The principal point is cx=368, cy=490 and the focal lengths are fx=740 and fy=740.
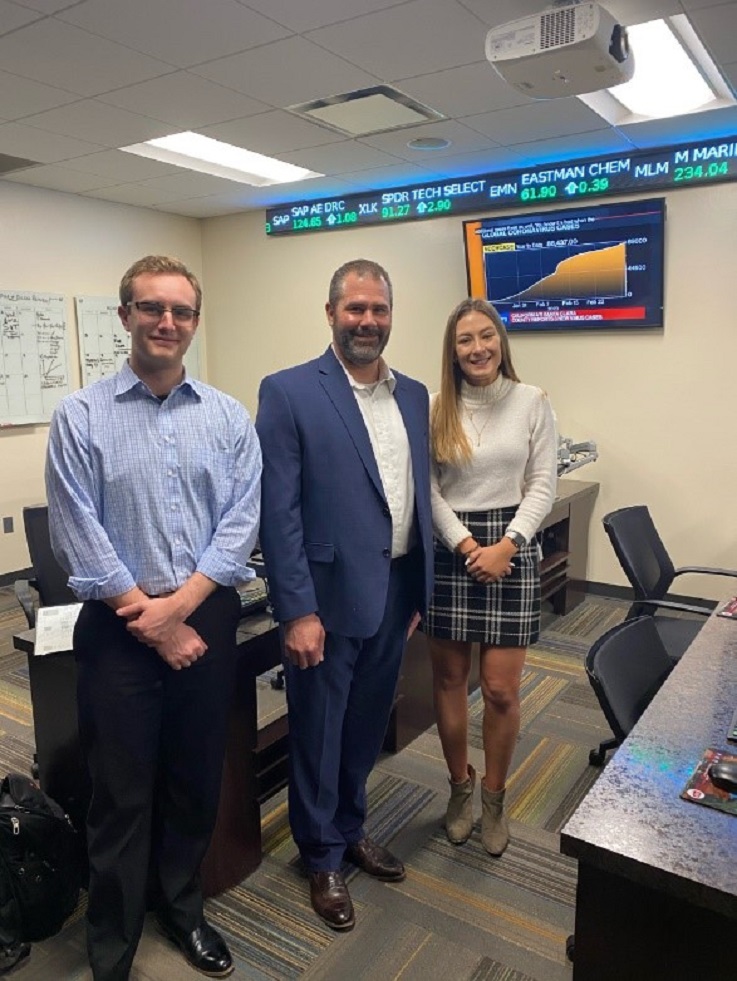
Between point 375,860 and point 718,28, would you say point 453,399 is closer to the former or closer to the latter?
point 375,860

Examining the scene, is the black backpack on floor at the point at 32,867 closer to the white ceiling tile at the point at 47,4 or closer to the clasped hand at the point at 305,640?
the clasped hand at the point at 305,640

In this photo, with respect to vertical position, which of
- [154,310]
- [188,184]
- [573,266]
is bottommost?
[154,310]

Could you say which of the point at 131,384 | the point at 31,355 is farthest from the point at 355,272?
the point at 31,355

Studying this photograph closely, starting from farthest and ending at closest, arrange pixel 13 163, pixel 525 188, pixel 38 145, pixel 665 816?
pixel 525 188, pixel 13 163, pixel 38 145, pixel 665 816

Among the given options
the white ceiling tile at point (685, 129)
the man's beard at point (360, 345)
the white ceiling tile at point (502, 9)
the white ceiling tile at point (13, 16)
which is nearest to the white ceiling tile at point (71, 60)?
the white ceiling tile at point (13, 16)

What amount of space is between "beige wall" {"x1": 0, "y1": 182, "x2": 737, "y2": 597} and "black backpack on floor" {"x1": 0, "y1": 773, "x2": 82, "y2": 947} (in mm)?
3490

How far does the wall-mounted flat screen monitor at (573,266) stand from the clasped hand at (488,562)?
109 inches

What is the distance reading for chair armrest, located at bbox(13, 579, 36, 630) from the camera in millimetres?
2541

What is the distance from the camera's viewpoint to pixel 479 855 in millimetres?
2168

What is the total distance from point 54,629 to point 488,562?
45.4 inches

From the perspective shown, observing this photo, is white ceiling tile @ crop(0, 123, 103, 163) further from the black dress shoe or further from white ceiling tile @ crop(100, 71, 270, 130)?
the black dress shoe

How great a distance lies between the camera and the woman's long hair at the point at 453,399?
199cm

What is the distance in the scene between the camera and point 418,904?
197cm

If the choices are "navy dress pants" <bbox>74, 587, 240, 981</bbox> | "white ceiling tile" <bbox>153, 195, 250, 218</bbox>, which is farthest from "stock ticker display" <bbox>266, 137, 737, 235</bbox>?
"navy dress pants" <bbox>74, 587, 240, 981</bbox>
